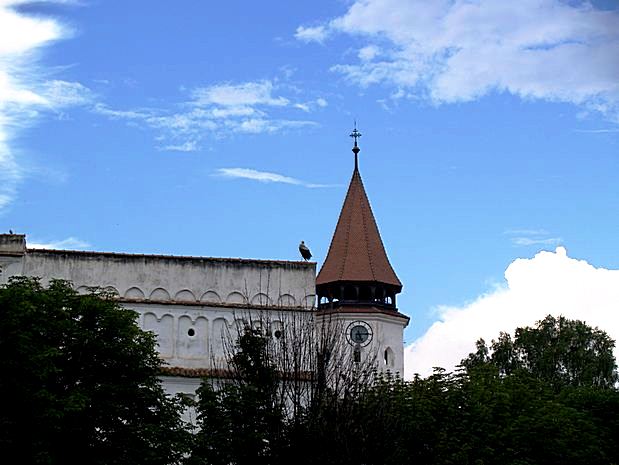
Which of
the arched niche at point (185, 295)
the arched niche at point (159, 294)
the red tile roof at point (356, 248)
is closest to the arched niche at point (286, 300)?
the arched niche at point (185, 295)

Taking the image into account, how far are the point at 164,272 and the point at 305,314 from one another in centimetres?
775

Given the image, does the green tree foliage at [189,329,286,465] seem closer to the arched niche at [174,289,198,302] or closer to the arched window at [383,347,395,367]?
the arched niche at [174,289,198,302]

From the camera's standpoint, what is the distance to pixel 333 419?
33.2 metres

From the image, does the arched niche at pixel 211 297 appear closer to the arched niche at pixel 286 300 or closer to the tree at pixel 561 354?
the arched niche at pixel 286 300

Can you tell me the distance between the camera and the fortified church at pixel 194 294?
55.8 meters

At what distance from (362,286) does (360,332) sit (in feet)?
11.7

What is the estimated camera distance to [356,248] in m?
64.1

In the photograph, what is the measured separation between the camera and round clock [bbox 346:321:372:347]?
59375 mm

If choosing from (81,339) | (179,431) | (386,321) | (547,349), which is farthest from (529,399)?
(547,349)

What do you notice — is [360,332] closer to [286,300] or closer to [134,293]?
[286,300]

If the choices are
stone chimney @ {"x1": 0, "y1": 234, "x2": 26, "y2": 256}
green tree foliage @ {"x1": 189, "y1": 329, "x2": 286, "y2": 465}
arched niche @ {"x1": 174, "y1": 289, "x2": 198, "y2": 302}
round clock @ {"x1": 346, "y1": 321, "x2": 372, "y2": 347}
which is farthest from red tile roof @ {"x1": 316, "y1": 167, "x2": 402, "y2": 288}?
green tree foliage @ {"x1": 189, "y1": 329, "x2": 286, "y2": 465}

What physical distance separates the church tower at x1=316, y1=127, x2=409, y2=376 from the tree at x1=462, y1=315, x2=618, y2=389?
17473mm

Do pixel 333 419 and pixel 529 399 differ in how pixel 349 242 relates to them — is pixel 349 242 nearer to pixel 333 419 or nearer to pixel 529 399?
pixel 529 399

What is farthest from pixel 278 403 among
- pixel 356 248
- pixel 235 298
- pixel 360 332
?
pixel 356 248
